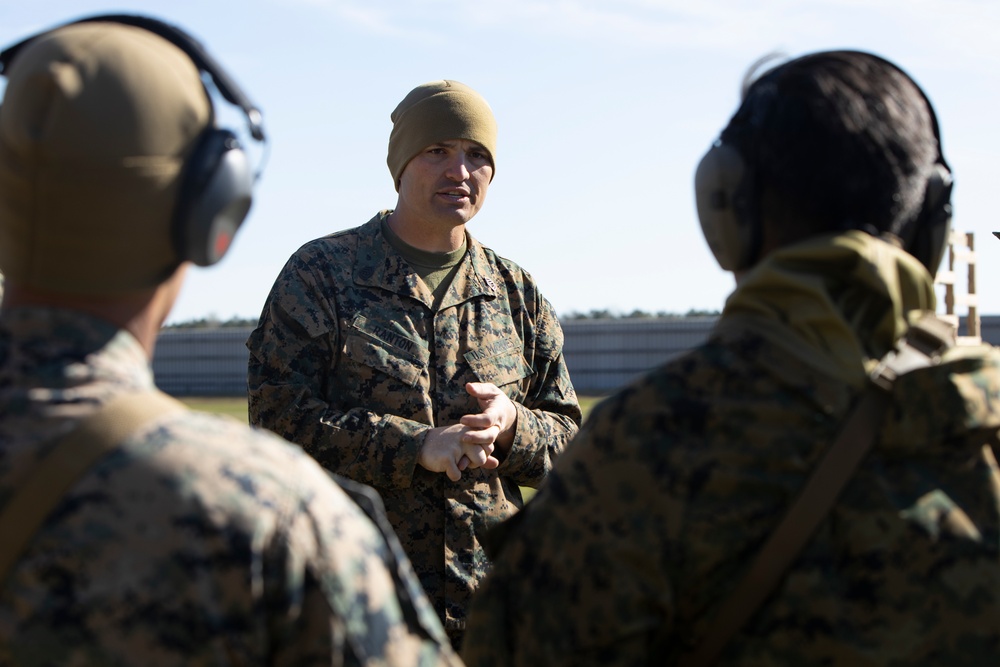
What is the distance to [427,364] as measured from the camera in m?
3.94

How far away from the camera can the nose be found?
4.18 m

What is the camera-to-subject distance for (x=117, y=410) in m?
1.54

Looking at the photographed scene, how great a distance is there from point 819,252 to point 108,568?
1.18m

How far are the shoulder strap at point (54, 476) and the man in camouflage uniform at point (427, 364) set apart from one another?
7.31 ft

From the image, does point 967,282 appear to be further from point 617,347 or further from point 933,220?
point 617,347

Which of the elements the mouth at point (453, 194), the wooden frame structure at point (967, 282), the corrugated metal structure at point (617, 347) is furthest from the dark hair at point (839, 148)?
the corrugated metal structure at point (617, 347)

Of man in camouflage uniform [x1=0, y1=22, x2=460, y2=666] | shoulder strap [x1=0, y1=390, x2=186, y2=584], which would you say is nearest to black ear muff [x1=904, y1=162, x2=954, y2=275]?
man in camouflage uniform [x1=0, y1=22, x2=460, y2=666]

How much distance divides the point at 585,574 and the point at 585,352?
85.3 feet

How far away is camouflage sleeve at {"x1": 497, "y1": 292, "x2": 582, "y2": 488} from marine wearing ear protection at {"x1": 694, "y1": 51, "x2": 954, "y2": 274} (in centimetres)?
193

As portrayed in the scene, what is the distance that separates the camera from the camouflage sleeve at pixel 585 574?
185cm

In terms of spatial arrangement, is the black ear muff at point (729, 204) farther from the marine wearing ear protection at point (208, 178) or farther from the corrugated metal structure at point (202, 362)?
the corrugated metal structure at point (202, 362)

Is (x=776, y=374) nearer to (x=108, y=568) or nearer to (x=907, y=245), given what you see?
(x=907, y=245)

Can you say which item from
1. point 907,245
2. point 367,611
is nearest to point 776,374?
point 907,245

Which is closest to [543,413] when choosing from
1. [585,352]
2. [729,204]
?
[729,204]
